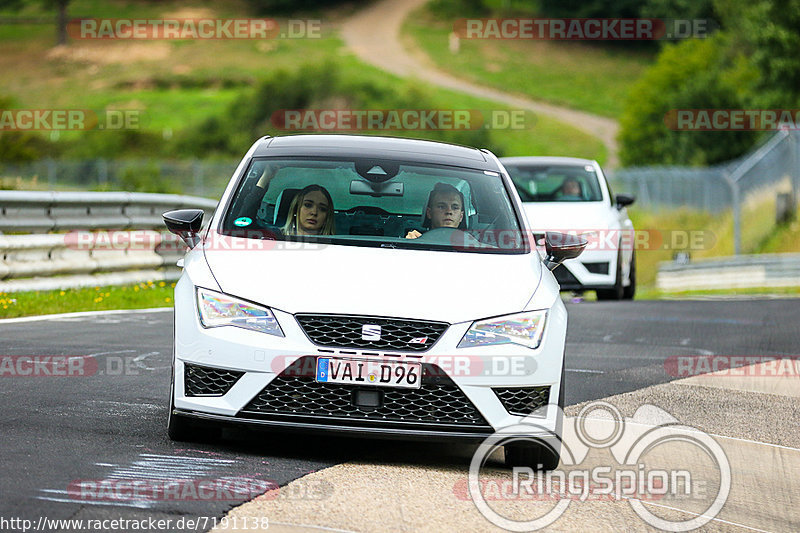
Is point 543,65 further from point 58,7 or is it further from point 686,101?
point 58,7

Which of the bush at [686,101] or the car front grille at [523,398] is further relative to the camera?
the bush at [686,101]

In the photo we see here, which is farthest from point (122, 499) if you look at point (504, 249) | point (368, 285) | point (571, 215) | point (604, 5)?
point (604, 5)

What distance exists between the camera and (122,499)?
532 centimetres

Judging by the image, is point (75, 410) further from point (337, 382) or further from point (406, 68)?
point (406, 68)

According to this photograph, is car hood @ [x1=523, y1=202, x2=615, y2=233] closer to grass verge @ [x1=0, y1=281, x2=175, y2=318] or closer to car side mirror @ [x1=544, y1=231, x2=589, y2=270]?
grass verge @ [x1=0, y1=281, x2=175, y2=318]

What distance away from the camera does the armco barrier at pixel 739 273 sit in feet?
77.6

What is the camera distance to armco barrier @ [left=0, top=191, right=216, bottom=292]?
14000 mm

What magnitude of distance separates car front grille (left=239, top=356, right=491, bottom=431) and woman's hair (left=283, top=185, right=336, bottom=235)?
122 cm

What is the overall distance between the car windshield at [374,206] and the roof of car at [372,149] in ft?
0.25

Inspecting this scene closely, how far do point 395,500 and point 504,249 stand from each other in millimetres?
1976

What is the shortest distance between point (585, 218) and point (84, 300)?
595 cm

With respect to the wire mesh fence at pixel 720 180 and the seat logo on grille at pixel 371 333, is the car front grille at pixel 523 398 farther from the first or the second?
the wire mesh fence at pixel 720 180

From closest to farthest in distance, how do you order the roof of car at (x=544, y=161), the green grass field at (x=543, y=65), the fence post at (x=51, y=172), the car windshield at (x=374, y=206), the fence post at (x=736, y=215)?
1. the car windshield at (x=374, y=206)
2. the roof of car at (x=544, y=161)
3. the fence post at (x=736, y=215)
4. the fence post at (x=51, y=172)
5. the green grass field at (x=543, y=65)

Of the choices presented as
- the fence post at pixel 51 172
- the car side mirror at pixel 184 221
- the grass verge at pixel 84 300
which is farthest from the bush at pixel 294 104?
the car side mirror at pixel 184 221
